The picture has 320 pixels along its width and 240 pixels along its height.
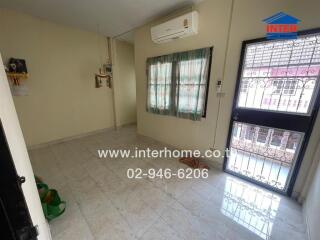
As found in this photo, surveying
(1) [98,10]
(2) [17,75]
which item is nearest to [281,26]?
(1) [98,10]

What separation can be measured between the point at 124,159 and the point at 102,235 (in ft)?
4.42

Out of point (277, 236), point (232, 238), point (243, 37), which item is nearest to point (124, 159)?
point (232, 238)

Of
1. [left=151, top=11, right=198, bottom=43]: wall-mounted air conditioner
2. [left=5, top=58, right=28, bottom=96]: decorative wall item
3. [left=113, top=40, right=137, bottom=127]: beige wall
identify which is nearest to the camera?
[left=151, top=11, right=198, bottom=43]: wall-mounted air conditioner

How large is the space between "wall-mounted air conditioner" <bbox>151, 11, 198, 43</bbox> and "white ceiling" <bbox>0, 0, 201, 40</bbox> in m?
0.24

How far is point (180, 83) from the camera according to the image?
261 centimetres

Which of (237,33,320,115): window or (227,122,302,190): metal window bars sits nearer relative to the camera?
(237,33,320,115): window

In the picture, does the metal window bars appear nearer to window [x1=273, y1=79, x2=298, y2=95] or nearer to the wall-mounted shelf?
window [x1=273, y1=79, x2=298, y2=95]

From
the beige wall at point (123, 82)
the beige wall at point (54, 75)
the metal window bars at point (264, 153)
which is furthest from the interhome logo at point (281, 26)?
the beige wall at point (54, 75)

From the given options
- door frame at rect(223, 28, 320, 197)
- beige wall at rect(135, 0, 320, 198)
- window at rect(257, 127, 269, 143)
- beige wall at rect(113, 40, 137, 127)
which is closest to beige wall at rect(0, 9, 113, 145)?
beige wall at rect(113, 40, 137, 127)

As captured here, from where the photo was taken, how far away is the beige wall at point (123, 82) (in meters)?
4.03

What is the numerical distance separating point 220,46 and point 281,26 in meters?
0.68

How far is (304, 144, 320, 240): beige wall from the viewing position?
1.24 m

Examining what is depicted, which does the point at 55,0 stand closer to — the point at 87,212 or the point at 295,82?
the point at 87,212

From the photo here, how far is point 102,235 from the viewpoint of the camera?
1.35 metres
